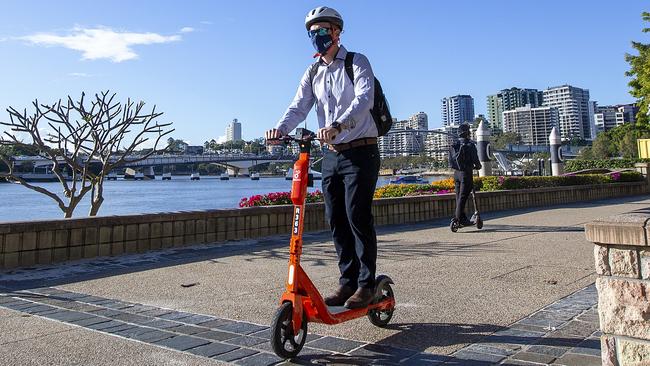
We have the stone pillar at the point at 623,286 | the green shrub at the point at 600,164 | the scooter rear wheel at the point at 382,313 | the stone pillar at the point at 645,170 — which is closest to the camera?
the stone pillar at the point at 623,286

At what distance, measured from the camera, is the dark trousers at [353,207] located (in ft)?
10.1

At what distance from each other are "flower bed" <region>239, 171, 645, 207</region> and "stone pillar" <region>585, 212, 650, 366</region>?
6.81 m

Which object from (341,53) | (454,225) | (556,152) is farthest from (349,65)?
(556,152)

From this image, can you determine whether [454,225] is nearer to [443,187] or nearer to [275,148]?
[443,187]

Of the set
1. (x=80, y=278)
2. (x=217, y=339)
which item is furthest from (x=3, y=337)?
(x=80, y=278)

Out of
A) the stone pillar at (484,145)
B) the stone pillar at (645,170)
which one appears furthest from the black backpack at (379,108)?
the stone pillar at (645,170)

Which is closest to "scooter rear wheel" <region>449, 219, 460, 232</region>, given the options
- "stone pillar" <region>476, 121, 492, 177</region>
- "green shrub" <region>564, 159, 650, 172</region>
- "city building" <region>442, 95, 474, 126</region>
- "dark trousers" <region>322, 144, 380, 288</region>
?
"dark trousers" <region>322, 144, 380, 288</region>

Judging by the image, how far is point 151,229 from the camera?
6848 millimetres

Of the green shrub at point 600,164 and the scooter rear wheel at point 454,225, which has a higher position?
the green shrub at point 600,164

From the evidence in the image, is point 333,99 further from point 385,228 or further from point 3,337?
point 385,228

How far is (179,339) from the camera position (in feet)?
10.00

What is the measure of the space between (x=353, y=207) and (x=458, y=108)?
172m

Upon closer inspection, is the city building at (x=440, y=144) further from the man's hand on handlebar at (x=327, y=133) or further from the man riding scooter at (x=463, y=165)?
the man's hand on handlebar at (x=327, y=133)

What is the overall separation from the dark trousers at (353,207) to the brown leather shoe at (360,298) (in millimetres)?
40
